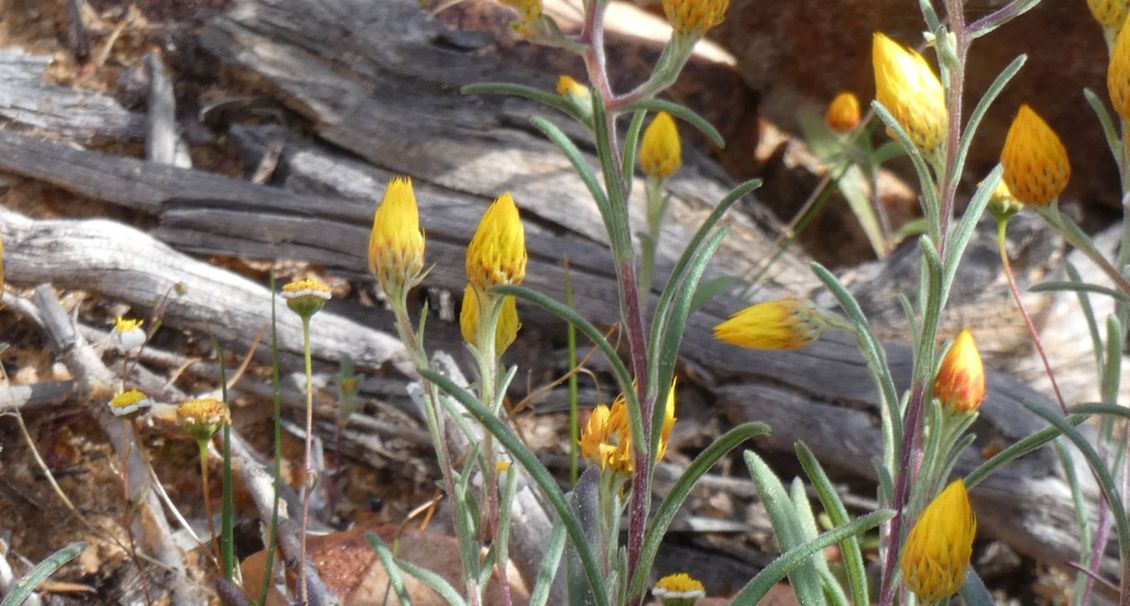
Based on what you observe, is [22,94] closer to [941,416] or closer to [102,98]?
[102,98]

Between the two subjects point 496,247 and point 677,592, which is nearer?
point 496,247

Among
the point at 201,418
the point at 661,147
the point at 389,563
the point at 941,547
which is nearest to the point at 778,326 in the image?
the point at 941,547

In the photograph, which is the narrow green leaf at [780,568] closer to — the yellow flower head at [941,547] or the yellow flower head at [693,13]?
the yellow flower head at [941,547]

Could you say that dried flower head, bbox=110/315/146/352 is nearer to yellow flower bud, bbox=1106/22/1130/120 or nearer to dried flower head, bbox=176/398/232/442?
dried flower head, bbox=176/398/232/442

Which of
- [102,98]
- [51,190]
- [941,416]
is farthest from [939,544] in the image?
[102,98]

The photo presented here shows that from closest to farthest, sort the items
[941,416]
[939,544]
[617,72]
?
[939,544] < [941,416] < [617,72]

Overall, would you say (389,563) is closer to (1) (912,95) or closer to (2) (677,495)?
(2) (677,495)
